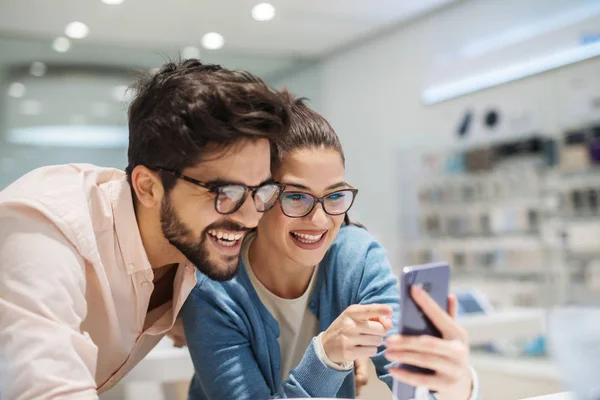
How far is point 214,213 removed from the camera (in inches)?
42.9

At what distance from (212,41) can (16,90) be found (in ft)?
5.62

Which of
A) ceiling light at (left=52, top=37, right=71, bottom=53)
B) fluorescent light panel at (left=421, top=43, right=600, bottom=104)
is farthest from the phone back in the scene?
ceiling light at (left=52, top=37, right=71, bottom=53)

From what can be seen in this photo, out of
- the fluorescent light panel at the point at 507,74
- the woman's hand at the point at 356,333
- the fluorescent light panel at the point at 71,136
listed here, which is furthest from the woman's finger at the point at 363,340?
the fluorescent light panel at the point at 71,136

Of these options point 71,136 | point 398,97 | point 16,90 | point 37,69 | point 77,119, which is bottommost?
point 71,136

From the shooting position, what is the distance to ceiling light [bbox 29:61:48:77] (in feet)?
18.5

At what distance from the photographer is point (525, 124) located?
16.1 feet

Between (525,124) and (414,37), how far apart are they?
165 cm

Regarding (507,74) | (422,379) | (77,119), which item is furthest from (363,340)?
(77,119)

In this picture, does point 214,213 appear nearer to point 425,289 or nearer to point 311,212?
point 311,212

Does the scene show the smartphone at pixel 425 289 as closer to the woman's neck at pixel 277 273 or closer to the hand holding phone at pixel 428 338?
the hand holding phone at pixel 428 338

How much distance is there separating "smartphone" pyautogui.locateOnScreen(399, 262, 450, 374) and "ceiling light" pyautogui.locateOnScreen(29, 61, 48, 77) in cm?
548

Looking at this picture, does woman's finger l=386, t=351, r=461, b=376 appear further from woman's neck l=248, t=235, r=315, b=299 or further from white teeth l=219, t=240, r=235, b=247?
woman's neck l=248, t=235, r=315, b=299

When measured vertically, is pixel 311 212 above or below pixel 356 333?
above

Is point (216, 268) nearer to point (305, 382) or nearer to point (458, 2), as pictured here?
point (305, 382)
